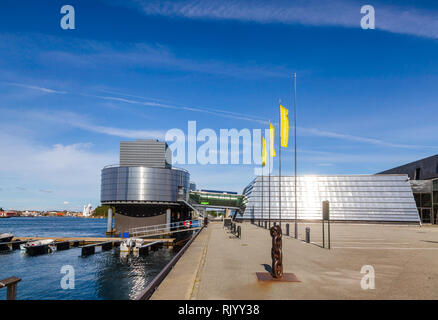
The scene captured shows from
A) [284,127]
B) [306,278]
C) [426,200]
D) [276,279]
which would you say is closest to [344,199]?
[426,200]

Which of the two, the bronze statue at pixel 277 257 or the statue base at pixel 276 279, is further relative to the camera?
the bronze statue at pixel 277 257

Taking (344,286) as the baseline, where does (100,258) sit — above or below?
below

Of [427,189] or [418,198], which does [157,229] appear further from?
[427,189]

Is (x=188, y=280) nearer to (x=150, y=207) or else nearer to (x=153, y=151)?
(x=150, y=207)

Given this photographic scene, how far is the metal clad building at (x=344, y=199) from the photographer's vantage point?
65.4 metres

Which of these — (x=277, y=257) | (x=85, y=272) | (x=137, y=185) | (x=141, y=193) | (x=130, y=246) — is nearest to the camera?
(x=277, y=257)

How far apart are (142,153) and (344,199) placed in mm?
60128

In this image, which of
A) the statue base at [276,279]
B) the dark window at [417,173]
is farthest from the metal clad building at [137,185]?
the statue base at [276,279]

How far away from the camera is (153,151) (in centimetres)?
9575

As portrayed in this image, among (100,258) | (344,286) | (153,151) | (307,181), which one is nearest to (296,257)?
(344,286)

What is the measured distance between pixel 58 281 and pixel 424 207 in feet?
242

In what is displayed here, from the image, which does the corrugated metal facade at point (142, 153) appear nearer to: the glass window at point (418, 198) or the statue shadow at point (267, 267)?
the glass window at point (418, 198)

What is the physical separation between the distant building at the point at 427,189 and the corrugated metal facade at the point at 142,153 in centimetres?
6962

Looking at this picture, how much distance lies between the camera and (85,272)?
91.8ft
